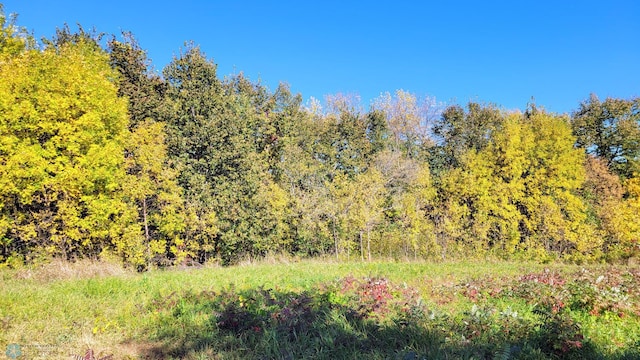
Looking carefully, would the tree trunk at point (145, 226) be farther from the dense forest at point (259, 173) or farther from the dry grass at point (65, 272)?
the dry grass at point (65, 272)

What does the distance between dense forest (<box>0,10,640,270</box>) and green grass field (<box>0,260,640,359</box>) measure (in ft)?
23.8

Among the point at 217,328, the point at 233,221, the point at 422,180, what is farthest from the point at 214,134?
the point at 217,328

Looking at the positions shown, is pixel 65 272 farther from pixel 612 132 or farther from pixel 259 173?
pixel 612 132

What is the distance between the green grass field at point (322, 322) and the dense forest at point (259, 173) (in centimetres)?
724

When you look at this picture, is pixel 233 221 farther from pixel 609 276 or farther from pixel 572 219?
pixel 572 219

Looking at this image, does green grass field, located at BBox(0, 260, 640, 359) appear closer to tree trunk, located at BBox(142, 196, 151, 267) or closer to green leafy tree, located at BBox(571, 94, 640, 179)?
tree trunk, located at BBox(142, 196, 151, 267)

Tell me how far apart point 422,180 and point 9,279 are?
2091 centimetres

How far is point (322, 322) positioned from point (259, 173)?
15946mm

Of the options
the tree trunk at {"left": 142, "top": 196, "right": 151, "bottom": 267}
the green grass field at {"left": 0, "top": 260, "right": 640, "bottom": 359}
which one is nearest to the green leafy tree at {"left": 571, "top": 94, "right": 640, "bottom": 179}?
the green grass field at {"left": 0, "top": 260, "right": 640, "bottom": 359}

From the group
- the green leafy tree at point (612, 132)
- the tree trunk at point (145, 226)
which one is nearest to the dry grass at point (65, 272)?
the tree trunk at point (145, 226)

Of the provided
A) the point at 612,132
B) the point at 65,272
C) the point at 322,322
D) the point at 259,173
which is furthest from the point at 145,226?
the point at 612,132

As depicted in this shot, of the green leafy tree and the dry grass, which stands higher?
the green leafy tree

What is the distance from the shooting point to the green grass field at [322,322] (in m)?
4.09

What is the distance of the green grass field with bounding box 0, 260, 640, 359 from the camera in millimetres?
4086
